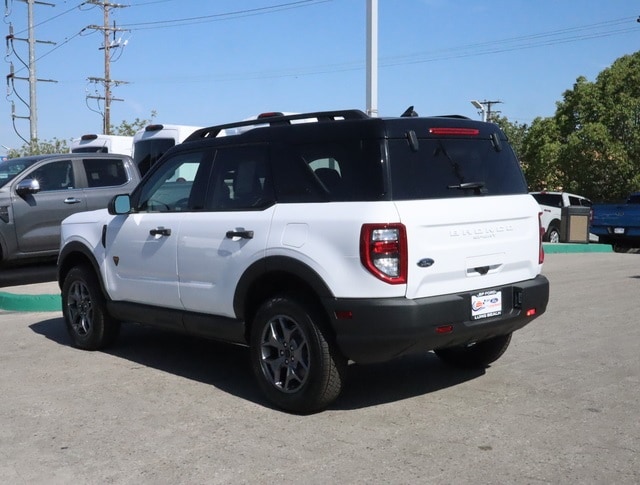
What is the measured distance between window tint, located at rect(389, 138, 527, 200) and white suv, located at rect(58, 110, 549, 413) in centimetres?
1

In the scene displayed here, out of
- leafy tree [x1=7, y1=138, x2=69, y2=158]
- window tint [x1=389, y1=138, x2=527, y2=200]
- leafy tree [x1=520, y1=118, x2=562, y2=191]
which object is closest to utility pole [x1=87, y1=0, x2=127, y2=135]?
leafy tree [x1=7, y1=138, x2=69, y2=158]

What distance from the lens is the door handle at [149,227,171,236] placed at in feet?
22.0

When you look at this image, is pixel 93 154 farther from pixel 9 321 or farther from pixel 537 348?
pixel 537 348

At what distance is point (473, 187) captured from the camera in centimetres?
577

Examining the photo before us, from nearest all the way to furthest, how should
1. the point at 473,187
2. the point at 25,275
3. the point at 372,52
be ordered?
the point at 473,187
the point at 25,275
the point at 372,52

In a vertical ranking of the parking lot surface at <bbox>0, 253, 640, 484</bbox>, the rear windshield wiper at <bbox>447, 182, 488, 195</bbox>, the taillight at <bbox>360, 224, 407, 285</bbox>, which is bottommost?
the parking lot surface at <bbox>0, 253, 640, 484</bbox>

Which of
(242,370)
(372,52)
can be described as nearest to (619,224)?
(372,52)

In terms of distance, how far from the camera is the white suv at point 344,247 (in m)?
5.21

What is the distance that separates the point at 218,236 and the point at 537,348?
11.4 feet

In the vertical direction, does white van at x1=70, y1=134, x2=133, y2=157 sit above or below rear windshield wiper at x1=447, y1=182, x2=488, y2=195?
above

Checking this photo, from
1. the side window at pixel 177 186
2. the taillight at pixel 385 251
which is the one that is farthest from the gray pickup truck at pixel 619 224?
the taillight at pixel 385 251

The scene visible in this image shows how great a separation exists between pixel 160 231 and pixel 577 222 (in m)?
18.1

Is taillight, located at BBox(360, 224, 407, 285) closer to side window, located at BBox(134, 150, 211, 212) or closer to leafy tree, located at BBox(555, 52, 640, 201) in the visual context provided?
side window, located at BBox(134, 150, 211, 212)

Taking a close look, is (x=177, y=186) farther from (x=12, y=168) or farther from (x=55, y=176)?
(x=12, y=168)
